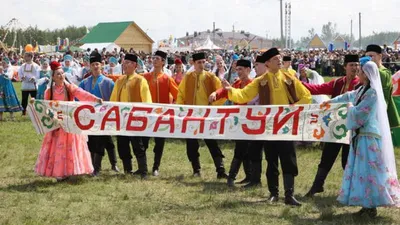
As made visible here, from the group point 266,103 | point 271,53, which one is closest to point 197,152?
point 266,103

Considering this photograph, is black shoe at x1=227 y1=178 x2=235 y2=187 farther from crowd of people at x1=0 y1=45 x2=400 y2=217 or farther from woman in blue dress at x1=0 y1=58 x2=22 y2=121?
woman in blue dress at x1=0 y1=58 x2=22 y2=121

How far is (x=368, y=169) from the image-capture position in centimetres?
657

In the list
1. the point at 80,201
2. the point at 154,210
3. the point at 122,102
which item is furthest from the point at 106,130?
the point at 154,210

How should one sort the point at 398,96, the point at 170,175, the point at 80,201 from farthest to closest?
the point at 398,96, the point at 170,175, the point at 80,201

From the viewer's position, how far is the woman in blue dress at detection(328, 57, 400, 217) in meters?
6.51

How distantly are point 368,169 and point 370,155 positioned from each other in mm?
137

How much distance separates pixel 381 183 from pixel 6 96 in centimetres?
1230

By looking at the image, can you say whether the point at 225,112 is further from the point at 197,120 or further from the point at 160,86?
the point at 160,86

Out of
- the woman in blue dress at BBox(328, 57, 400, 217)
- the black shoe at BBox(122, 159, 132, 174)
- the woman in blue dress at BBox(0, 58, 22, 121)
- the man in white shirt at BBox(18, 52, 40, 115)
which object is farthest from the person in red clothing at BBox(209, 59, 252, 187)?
the woman in blue dress at BBox(0, 58, 22, 121)

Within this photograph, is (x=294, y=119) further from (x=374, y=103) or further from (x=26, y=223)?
(x=26, y=223)

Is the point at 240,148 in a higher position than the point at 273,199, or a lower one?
higher

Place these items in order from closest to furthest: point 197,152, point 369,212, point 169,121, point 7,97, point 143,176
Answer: point 369,212 → point 169,121 → point 143,176 → point 197,152 → point 7,97

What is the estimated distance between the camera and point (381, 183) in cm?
650

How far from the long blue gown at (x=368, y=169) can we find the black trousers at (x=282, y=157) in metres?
0.81
